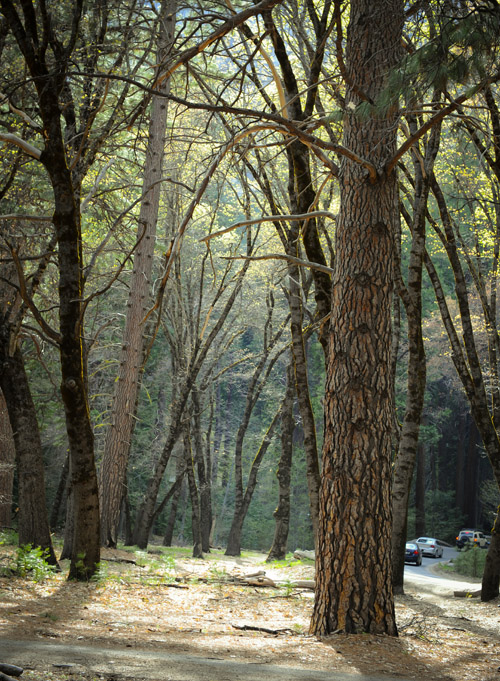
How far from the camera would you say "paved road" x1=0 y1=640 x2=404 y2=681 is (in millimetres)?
3182

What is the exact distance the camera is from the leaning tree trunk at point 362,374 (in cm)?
505

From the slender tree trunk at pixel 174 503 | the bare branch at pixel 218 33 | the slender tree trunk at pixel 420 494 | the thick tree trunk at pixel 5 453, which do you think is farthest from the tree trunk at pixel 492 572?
the slender tree trunk at pixel 420 494

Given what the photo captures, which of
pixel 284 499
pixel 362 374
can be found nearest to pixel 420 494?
pixel 284 499

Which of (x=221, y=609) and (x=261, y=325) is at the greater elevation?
(x=261, y=325)

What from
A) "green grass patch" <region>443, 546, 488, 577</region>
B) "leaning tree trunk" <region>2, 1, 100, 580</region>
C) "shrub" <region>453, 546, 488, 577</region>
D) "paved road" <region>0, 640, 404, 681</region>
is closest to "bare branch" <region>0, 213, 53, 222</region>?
"leaning tree trunk" <region>2, 1, 100, 580</region>

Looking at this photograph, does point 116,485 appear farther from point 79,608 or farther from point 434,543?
point 434,543

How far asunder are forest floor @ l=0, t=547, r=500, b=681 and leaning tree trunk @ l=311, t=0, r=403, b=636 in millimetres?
403

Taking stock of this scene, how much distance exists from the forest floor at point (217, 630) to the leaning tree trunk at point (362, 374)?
403 millimetres

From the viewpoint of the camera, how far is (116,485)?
1148 centimetres

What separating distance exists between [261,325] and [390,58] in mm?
17946

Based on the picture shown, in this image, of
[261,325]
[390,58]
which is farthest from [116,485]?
[261,325]

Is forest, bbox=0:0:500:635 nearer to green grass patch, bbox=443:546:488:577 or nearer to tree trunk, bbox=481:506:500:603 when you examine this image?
tree trunk, bbox=481:506:500:603

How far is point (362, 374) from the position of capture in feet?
17.3

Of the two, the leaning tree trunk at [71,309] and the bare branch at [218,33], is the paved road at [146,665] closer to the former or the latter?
the leaning tree trunk at [71,309]
